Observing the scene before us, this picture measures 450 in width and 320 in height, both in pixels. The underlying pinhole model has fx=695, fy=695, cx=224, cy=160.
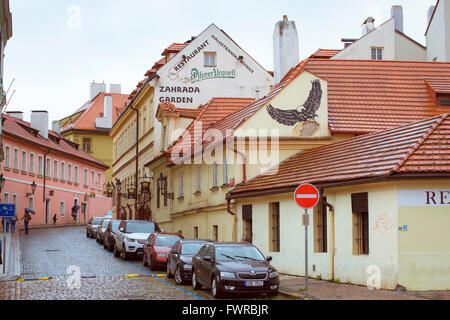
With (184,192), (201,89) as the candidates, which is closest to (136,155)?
(201,89)

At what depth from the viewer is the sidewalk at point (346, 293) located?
53.0ft

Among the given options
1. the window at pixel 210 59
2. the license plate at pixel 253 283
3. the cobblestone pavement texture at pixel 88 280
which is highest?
the window at pixel 210 59

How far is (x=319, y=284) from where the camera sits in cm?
1941

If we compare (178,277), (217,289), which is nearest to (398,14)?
(178,277)

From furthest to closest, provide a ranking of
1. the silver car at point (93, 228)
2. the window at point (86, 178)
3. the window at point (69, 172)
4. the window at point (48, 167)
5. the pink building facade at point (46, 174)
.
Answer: the window at point (86, 178), the window at point (69, 172), the window at point (48, 167), the pink building facade at point (46, 174), the silver car at point (93, 228)

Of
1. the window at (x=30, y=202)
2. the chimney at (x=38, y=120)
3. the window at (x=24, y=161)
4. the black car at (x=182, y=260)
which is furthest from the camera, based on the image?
the chimney at (x=38, y=120)

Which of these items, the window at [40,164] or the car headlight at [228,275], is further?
the window at [40,164]

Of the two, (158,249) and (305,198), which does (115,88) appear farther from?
(305,198)

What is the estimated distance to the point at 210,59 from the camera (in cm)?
4312

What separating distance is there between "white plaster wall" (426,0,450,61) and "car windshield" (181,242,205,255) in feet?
80.6

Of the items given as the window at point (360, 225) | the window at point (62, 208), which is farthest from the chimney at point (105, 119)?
the window at point (360, 225)

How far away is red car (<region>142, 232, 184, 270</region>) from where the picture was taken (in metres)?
24.9

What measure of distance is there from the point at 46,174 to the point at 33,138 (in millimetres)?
3949

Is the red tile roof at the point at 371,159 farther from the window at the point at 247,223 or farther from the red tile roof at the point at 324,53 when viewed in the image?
the red tile roof at the point at 324,53
